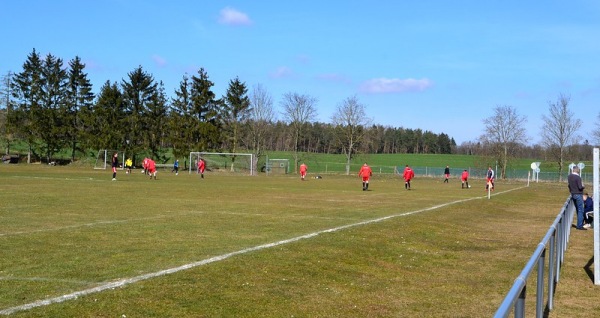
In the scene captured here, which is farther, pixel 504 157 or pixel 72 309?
pixel 504 157

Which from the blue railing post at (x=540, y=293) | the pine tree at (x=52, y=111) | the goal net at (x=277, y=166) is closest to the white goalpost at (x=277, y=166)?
the goal net at (x=277, y=166)

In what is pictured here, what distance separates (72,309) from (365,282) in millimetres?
4200

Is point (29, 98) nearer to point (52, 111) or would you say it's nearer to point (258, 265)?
point (52, 111)

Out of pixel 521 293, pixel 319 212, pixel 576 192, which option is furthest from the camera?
pixel 319 212

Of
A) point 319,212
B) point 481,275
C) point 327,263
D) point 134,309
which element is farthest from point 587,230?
point 134,309

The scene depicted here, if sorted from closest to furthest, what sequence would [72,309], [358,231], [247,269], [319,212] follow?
[72,309]
[247,269]
[358,231]
[319,212]

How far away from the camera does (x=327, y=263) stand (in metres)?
9.92

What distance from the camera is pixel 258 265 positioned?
30.3ft

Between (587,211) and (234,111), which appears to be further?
(234,111)

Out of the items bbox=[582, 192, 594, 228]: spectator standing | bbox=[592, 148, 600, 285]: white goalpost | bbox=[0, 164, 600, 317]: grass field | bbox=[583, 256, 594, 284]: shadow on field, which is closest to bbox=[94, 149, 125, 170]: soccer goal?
bbox=[0, 164, 600, 317]: grass field

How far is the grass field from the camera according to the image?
22.9 feet

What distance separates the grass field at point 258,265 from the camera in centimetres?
699

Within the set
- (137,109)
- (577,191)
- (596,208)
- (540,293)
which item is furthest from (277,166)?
(540,293)

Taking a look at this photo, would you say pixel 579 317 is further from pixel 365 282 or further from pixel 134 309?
pixel 134 309
